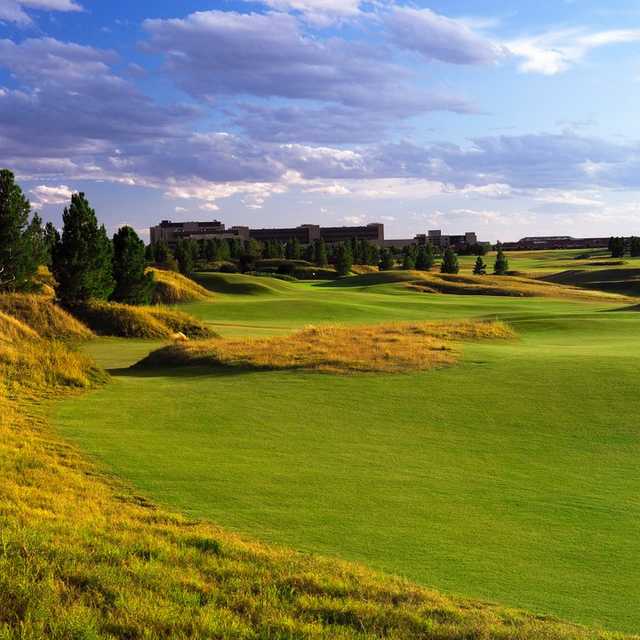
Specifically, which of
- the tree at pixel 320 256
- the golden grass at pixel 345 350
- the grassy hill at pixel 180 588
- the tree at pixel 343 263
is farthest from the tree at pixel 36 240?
the tree at pixel 320 256

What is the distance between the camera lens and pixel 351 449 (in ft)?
38.9

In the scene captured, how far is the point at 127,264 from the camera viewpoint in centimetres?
4375

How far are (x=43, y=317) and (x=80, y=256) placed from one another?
6.03 meters

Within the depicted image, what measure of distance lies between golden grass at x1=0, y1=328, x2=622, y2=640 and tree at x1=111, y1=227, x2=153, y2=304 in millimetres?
36483

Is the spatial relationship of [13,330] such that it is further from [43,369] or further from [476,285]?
[476,285]

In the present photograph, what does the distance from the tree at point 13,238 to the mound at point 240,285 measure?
25704 millimetres

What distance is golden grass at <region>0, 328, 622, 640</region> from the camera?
5.53 m

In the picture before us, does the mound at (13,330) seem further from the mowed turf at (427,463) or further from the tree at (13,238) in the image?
the tree at (13,238)

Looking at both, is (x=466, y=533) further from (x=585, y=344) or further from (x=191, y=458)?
(x=585, y=344)

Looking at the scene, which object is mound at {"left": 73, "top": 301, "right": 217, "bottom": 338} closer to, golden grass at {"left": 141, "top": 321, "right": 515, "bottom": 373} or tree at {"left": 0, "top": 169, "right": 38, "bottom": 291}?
tree at {"left": 0, "top": 169, "right": 38, "bottom": 291}

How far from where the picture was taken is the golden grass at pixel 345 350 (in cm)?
1891

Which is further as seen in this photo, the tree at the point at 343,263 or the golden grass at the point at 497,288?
the tree at the point at 343,263

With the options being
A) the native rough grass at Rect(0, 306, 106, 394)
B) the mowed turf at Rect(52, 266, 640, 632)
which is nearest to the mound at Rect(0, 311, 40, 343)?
the native rough grass at Rect(0, 306, 106, 394)

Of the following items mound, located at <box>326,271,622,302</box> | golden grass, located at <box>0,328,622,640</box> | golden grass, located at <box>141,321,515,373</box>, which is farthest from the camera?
mound, located at <box>326,271,622,302</box>
